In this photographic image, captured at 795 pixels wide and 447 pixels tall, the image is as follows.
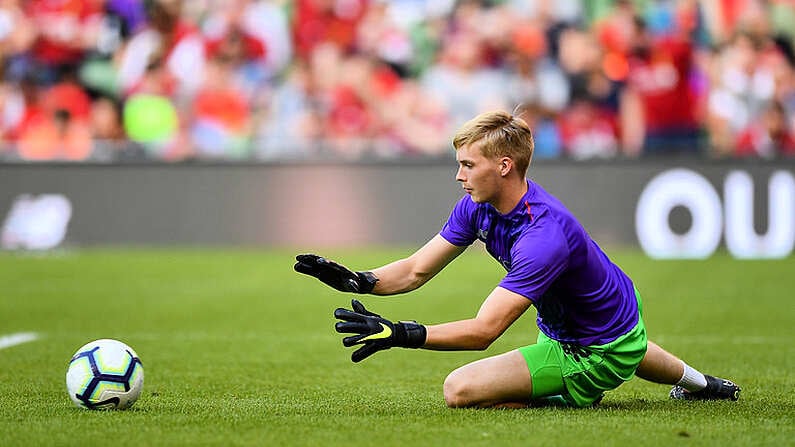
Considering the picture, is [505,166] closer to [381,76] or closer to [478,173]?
[478,173]

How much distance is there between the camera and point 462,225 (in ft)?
21.4

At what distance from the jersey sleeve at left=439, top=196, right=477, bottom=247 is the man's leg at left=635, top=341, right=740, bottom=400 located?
3.71 feet

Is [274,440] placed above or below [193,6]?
below

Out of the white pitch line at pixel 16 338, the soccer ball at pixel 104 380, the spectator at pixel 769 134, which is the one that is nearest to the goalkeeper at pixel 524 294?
the soccer ball at pixel 104 380

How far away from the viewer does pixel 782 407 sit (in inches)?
255

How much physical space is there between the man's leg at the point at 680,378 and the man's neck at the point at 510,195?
45.6 inches

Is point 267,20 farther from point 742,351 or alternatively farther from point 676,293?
point 742,351

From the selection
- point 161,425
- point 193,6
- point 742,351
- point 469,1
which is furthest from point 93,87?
point 161,425

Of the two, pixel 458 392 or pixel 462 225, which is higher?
pixel 462 225

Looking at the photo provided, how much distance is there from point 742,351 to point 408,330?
13.8ft

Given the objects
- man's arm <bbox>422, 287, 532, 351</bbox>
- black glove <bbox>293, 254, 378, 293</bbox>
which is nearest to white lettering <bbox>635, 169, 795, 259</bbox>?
black glove <bbox>293, 254, 378, 293</bbox>

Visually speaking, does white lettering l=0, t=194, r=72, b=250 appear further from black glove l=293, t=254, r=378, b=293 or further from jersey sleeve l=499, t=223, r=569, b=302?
jersey sleeve l=499, t=223, r=569, b=302

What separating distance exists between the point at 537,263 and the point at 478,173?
21.1 inches

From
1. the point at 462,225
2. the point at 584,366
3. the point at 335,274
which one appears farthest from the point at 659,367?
the point at 335,274
